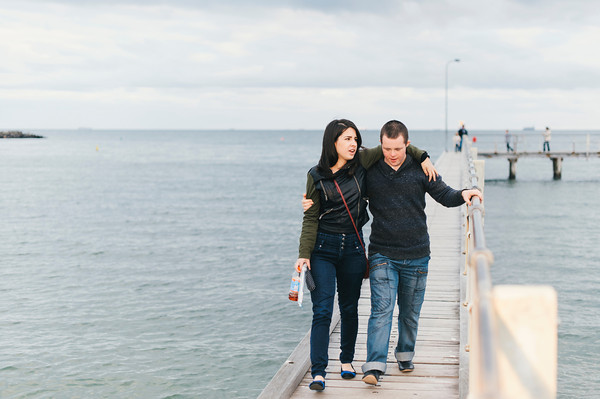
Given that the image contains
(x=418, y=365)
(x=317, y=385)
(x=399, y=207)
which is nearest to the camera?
(x=399, y=207)

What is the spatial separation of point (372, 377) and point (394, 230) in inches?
40.8

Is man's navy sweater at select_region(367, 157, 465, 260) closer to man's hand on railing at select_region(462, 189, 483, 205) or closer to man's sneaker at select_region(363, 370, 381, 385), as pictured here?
man's hand on railing at select_region(462, 189, 483, 205)

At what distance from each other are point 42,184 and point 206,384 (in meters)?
42.6

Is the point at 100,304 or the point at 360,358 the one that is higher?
the point at 360,358

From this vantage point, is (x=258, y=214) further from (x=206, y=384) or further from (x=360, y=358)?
(x=360, y=358)

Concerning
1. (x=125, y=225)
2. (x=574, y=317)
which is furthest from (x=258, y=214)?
(x=574, y=317)

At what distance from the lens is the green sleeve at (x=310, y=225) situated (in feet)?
13.7

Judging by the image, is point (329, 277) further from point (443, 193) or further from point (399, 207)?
point (443, 193)

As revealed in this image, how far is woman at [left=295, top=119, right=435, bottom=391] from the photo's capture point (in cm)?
415

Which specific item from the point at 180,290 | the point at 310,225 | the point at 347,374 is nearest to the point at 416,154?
the point at 310,225

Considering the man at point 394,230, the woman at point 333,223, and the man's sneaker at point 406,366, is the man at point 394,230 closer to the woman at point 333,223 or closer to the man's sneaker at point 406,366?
the woman at point 333,223

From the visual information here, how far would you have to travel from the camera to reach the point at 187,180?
52.5 metres

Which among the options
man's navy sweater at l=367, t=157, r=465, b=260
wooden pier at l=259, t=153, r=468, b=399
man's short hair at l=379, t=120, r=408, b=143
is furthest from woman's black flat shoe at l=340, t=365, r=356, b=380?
man's short hair at l=379, t=120, r=408, b=143

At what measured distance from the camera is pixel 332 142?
163 inches
